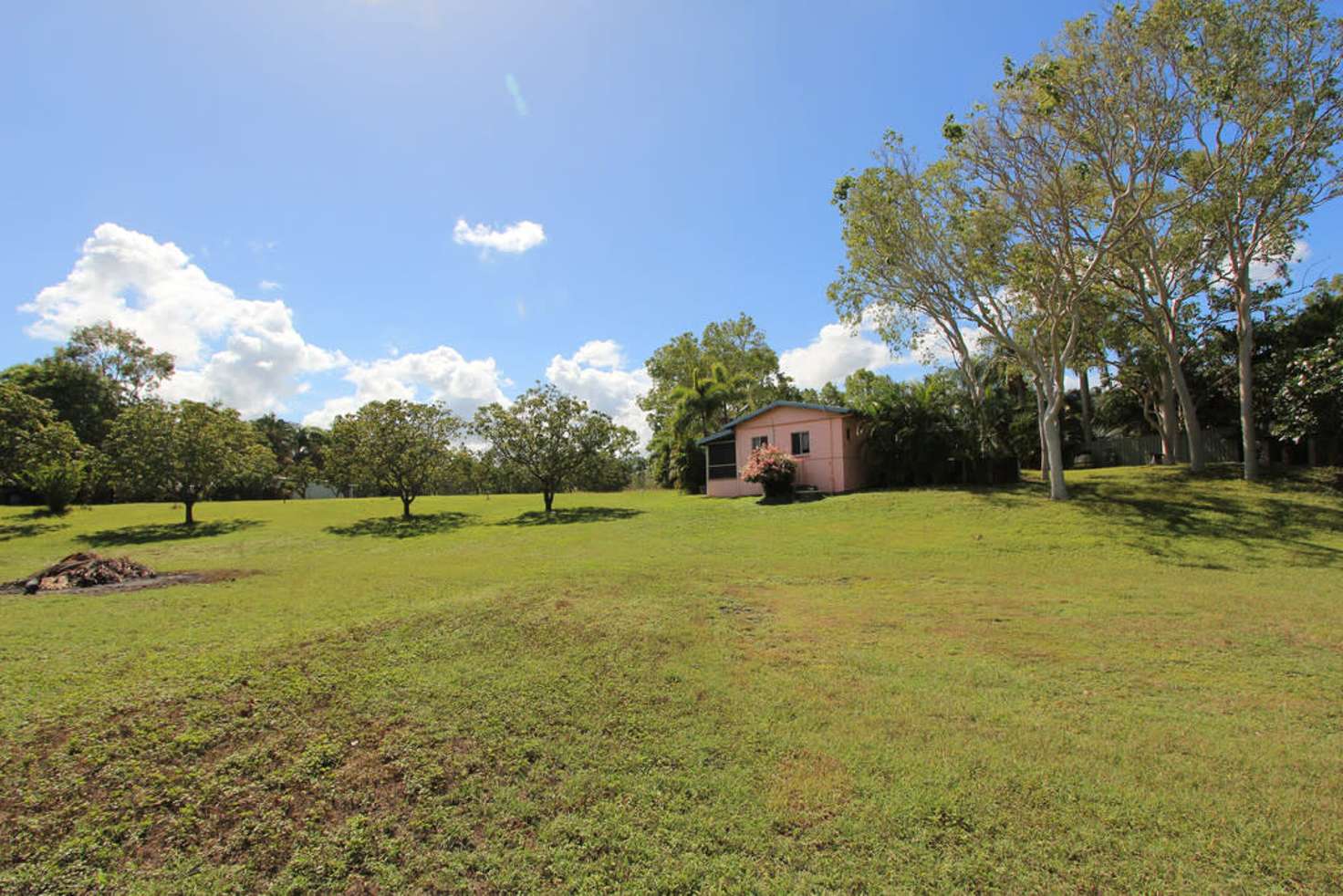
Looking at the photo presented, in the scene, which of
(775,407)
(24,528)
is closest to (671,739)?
(775,407)

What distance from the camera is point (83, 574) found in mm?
9477

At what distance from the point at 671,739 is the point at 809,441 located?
20802 mm

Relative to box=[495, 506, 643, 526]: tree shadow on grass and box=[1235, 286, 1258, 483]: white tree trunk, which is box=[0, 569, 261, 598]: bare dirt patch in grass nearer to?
box=[495, 506, 643, 526]: tree shadow on grass

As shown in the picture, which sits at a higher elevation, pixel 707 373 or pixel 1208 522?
pixel 707 373

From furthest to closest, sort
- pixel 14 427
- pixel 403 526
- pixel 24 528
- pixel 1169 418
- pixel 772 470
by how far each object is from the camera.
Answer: pixel 1169 418 → pixel 772 470 → pixel 403 526 → pixel 24 528 → pixel 14 427

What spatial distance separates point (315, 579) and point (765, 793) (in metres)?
9.23

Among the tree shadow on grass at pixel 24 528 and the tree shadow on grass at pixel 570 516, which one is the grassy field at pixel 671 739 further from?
the tree shadow on grass at pixel 24 528

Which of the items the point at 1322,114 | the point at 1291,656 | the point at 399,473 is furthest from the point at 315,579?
the point at 1322,114

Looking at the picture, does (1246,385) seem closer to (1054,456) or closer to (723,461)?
(1054,456)

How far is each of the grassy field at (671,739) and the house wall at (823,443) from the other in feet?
47.0

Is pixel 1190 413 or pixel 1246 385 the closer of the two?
pixel 1246 385

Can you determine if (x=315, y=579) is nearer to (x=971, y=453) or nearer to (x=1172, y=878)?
(x=1172, y=878)

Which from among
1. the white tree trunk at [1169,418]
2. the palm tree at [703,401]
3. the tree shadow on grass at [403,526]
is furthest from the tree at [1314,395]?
the tree shadow on grass at [403,526]

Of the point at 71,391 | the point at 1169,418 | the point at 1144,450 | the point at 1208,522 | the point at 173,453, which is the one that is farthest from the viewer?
the point at 71,391
